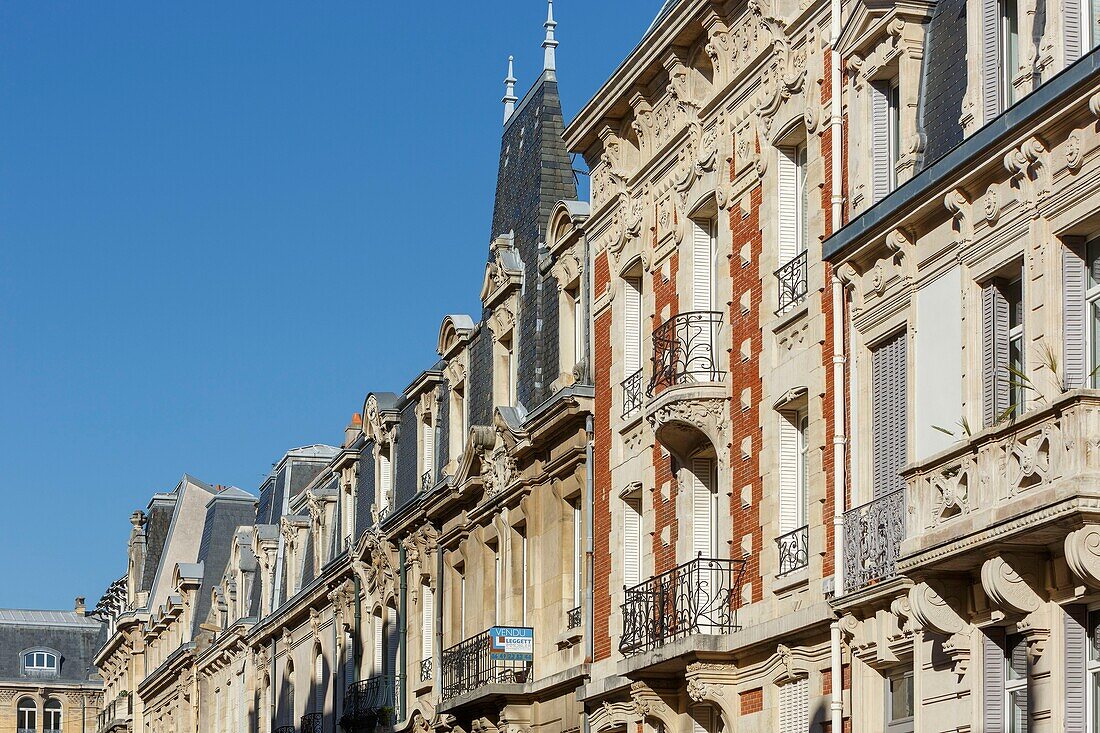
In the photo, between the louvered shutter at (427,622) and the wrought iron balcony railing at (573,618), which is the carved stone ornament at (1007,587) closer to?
the wrought iron balcony railing at (573,618)

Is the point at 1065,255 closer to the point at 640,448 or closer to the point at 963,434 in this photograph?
the point at 963,434

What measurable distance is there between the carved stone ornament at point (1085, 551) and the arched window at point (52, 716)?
9105cm

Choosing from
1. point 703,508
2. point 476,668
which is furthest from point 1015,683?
point 476,668

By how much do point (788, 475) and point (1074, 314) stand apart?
6.79 metres

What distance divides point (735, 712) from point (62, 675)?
277 ft

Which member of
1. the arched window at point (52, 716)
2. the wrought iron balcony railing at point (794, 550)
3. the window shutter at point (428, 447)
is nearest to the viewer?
the wrought iron balcony railing at point (794, 550)

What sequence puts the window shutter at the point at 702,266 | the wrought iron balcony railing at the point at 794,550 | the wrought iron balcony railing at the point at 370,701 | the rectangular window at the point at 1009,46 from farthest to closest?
the wrought iron balcony railing at the point at 370,701
the window shutter at the point at 702,266
the wrought iron balcony railing at the point at 794,550
the rectangular window at the point at 1009,46

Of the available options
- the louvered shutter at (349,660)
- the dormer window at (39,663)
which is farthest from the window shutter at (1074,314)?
the dormer window at (39,663)

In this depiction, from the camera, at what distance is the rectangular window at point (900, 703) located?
2141cm

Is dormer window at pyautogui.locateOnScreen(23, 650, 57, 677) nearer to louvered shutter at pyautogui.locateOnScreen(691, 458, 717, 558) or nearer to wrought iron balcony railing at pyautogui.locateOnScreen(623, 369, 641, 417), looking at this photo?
wrought iron balcony railing at pyautogui.locateOnScreen(623, 369, 641, 417)

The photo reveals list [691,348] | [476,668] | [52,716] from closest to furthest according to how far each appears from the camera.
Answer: [691,348] < [476,668] < [52,716]

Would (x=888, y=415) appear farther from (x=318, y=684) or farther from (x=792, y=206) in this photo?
(x=318, y=684)

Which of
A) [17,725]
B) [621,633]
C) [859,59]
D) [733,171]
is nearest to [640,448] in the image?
[621,633]

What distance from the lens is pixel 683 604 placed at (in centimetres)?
2694
